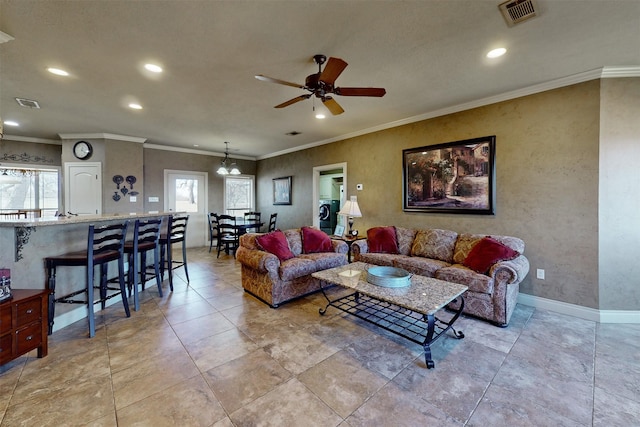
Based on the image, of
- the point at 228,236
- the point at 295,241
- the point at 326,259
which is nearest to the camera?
the point at 326,259

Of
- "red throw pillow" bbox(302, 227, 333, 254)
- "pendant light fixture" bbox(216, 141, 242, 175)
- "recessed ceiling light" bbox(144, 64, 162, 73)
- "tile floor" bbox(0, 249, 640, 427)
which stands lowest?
"tile floor" bbox(0, 249, 640, 427)

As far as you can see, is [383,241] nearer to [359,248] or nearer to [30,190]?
[359,248]

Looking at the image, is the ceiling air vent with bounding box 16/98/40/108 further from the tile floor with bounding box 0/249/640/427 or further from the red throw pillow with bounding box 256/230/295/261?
the red throw pillow with bounding box 256/230/295/261

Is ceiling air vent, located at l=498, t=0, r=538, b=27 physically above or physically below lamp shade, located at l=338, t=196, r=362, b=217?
above

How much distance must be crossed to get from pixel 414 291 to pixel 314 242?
187 cm

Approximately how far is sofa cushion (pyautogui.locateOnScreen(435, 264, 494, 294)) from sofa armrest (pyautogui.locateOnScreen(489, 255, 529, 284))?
0.08 m

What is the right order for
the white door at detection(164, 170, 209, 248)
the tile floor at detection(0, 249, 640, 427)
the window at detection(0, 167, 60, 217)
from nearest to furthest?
the tile floor at detection(0, 249, 640, 427) < the window at detection(0, 167, 60, 217) < the white door at detection(164, 170, 209, 248)

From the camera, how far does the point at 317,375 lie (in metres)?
1.89

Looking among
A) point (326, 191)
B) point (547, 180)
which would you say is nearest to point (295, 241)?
point (547, 180)

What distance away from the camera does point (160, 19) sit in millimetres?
1922

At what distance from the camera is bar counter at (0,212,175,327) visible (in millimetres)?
2229

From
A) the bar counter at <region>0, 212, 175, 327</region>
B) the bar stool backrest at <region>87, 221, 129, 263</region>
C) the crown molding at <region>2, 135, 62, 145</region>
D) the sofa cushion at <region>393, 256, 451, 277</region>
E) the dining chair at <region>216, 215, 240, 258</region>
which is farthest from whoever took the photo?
the dining chair at <region>216, 215, 240, 258</region>

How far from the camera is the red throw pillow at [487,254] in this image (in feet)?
9.20

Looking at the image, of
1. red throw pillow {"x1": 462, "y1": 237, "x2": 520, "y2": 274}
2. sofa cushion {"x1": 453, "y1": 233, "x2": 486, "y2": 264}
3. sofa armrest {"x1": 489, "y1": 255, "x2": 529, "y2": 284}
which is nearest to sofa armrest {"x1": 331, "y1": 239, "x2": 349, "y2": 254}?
sofa cushion {"x1": 453, "y1": 233, "x2": 486, "y2": 264}
